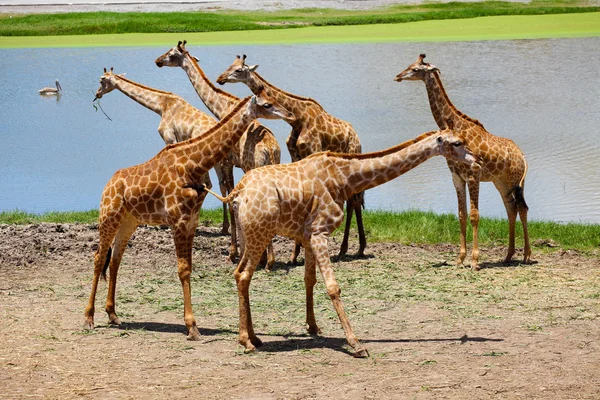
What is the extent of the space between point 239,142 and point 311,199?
12.9 feet

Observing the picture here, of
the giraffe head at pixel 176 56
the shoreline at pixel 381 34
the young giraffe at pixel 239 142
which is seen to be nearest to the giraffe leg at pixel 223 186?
the young giraffe at pixel 239 142

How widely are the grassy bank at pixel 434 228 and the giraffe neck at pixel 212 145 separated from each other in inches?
185

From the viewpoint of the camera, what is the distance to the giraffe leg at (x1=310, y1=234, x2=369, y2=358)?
8555mm

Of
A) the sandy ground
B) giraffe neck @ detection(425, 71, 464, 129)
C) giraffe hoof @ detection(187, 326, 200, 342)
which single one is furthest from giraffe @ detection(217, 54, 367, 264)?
the sandy ground

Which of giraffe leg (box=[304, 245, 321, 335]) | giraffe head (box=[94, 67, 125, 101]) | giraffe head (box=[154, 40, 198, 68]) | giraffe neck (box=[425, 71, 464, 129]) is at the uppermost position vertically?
giraffe head (box=[154, 40, 198, 68])

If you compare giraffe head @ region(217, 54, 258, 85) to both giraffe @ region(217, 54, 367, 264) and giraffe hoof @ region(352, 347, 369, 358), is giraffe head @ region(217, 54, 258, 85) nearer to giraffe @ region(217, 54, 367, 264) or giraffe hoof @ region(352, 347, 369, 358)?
giraffe @ region(217, 54, 367, 264)

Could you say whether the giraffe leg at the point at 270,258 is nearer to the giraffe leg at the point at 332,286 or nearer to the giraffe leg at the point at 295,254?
the giraffe leg at the point at 295,254

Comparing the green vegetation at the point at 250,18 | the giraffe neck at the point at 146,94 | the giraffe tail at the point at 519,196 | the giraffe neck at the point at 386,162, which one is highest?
the green vegetation at the point at 250,18

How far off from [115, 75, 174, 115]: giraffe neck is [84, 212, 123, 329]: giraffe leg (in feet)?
14.9

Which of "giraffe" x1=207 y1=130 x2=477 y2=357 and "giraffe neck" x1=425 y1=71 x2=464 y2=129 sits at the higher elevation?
"giraffe neck" x1=425 y1=71 x2=464 y2=129

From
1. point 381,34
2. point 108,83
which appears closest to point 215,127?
point 108,83

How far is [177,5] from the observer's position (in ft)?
168

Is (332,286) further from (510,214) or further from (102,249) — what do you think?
(510,214)

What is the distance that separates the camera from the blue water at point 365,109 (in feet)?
57.0
